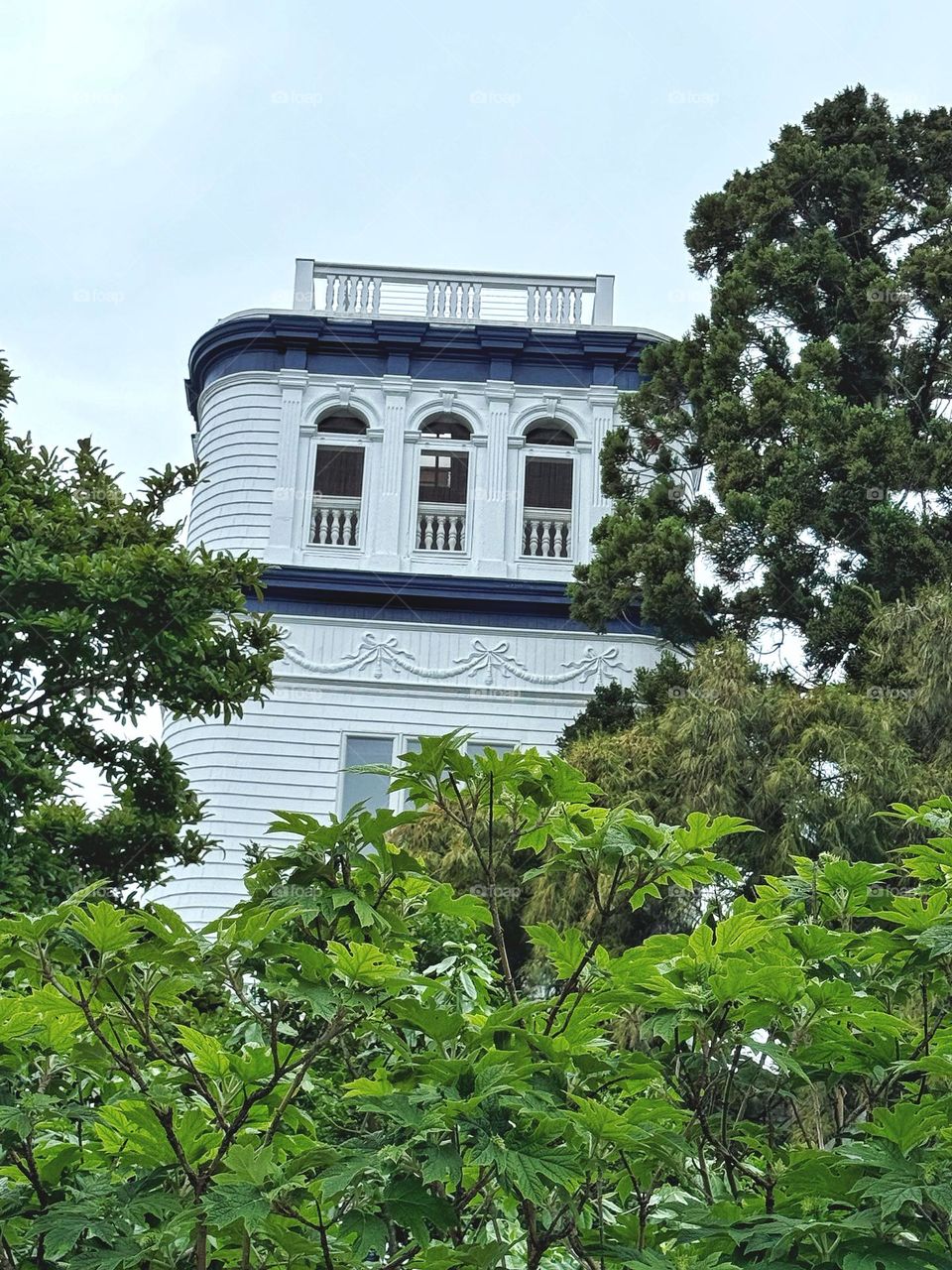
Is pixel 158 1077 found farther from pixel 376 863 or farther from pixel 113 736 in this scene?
pixel 113 736

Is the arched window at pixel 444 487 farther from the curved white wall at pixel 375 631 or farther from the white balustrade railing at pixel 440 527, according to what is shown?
the curved white wall at pixel 375 631

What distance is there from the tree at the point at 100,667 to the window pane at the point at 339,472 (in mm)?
12931

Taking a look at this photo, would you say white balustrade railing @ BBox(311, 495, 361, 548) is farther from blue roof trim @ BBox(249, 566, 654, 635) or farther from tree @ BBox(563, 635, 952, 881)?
tree @ BBox(563, 635, 952, 881)

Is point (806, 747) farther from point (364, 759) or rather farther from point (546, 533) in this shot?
point (546, 533)

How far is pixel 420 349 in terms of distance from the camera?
1022 inches

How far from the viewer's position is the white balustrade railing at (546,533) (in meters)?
25.1

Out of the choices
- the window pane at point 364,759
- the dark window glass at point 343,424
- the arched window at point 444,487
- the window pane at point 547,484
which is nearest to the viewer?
the window pane at point 364,759

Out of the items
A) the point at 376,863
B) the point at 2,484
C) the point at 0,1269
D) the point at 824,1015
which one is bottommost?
the point at 0,1269

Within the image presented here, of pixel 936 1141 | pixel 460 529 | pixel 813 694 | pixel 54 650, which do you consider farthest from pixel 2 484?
pixel 460 529

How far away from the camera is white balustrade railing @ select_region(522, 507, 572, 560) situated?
25109 mm

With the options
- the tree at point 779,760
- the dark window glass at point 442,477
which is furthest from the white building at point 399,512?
the tree at point 779,760

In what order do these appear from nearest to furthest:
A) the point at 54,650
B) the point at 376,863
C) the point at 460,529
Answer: the point at 376,863, the point at 54,650, the point at 460,529

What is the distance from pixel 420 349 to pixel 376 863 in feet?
75.6

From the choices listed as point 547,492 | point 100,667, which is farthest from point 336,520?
point 100,667
